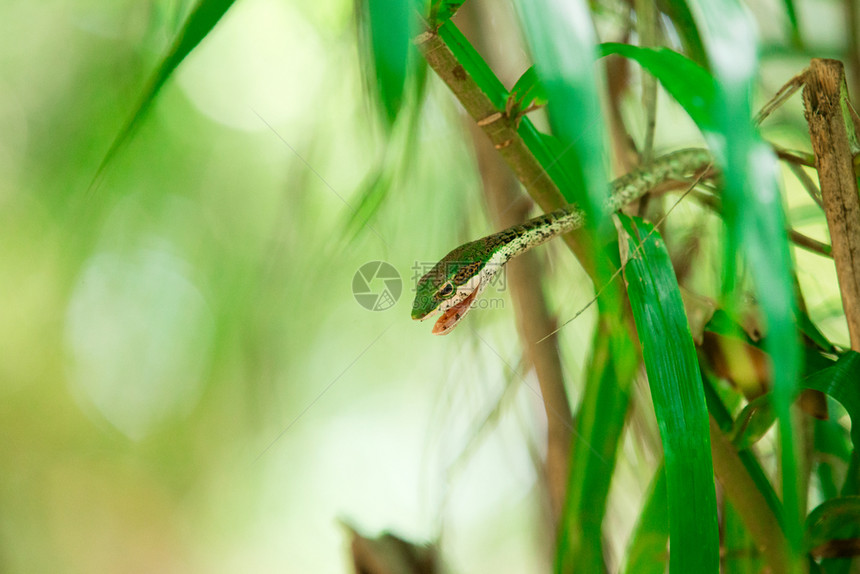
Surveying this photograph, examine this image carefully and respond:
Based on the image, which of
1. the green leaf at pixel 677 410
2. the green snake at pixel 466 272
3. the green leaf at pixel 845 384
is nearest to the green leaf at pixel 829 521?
the green leaf at pixel 845 384

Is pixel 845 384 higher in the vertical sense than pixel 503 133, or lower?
lower

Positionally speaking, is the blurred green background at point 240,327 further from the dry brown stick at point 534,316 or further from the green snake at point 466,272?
the green snake at point 466,272

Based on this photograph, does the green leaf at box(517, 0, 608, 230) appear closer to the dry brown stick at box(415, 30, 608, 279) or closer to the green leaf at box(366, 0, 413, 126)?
the green leaf at box(366, 0, 413, 126)

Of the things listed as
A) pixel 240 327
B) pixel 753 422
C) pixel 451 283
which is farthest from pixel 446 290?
pixel 240 327

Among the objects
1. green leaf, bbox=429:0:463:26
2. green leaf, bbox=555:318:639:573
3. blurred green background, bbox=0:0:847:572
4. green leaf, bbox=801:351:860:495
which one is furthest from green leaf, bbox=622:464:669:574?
green leaf, bbox=429:0:463:26

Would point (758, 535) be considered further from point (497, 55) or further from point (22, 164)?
point (22, 164)

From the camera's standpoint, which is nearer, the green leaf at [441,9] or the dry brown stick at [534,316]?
the green leaf at [441,9]

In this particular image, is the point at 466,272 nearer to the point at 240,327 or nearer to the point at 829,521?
the point at 829,521
